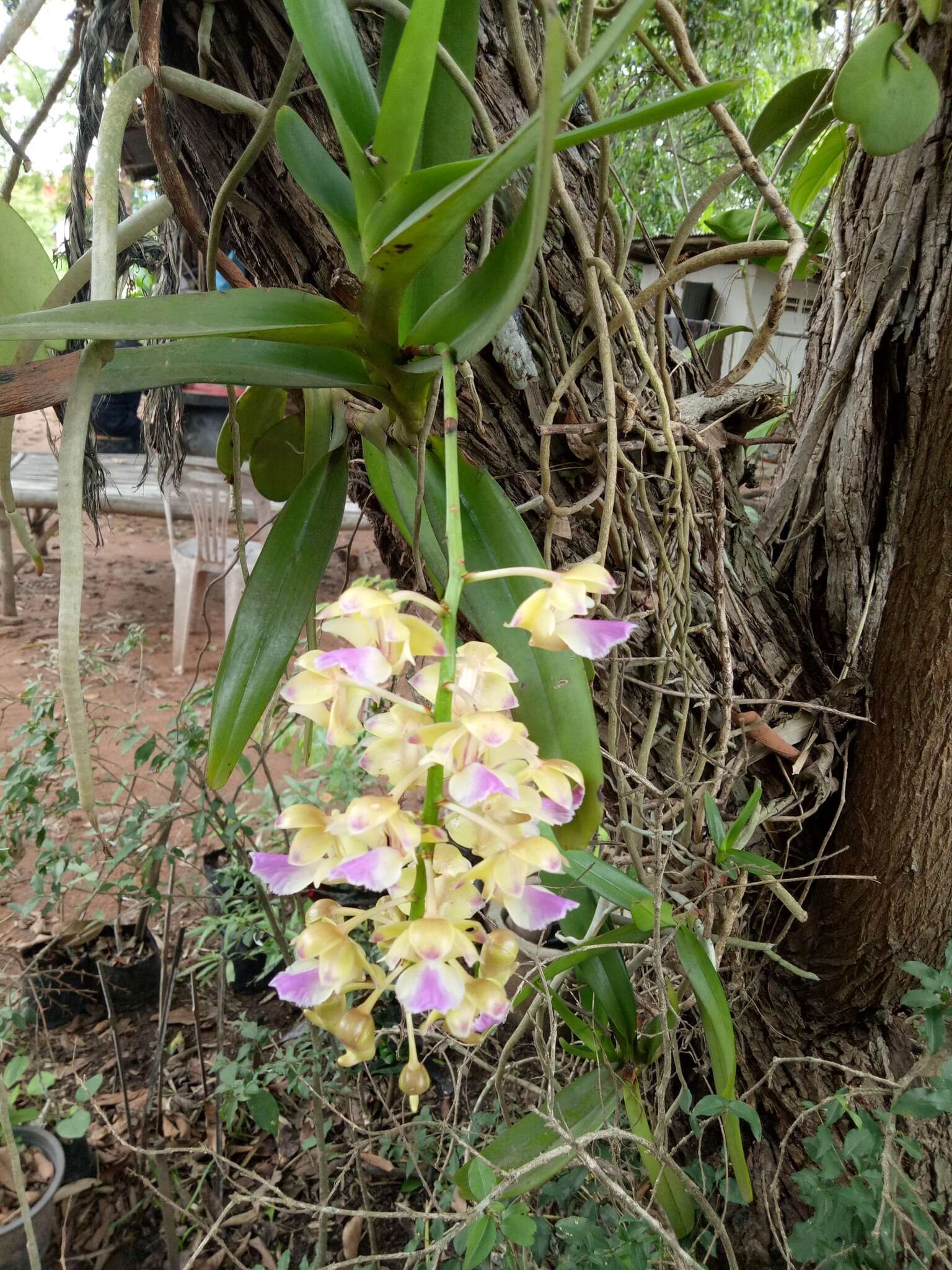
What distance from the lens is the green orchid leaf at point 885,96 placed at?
62 cm

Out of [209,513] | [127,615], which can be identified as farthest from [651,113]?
[127,615]

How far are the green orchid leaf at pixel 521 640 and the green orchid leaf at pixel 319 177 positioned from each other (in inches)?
5.6

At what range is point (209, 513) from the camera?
3.37 m

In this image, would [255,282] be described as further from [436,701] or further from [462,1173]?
[462,1173]

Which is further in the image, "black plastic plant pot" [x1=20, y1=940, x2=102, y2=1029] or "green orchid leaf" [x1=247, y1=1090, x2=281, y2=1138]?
"black plastic plant pot" [x1=20, y1=940, x2=102, y2=1029]

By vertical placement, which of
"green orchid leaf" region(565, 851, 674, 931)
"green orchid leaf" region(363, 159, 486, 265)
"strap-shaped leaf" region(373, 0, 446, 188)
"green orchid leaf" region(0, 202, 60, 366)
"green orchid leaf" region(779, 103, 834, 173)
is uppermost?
"green orchid leaf" region(779, 103, 834, 173)

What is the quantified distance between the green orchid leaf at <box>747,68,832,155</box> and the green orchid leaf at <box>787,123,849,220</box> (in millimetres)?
88

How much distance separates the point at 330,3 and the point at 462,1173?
0.84m

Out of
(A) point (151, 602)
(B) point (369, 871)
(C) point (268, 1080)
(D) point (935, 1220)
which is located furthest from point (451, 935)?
(A) point (151, 602)

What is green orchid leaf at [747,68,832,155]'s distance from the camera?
782 mm

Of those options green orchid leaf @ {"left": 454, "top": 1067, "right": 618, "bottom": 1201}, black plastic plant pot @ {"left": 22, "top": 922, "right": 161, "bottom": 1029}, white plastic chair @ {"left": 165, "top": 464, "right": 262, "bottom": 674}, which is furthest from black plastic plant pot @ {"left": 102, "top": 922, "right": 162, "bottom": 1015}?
white plastic chair @ {"left": 165, "top": 464, "right": 262, "bottom": 674}

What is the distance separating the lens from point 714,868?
77 cm

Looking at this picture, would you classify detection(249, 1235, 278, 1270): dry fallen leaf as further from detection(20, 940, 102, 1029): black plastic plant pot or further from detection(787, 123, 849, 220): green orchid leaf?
detection(787, 123, 849, 220): green orchid leaf

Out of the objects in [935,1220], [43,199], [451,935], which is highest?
[43,199]
